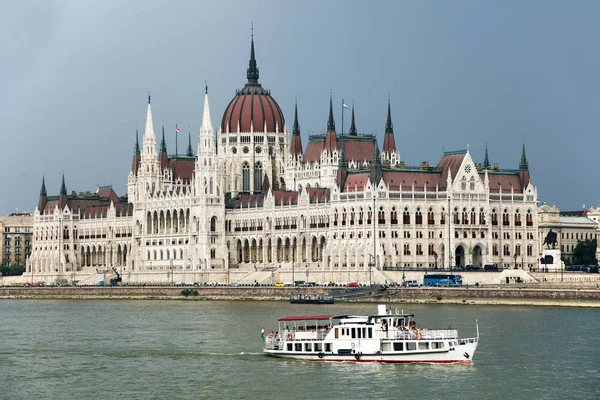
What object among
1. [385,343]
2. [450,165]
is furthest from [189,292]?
[385,343]

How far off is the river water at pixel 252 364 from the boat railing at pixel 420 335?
2.07 meters

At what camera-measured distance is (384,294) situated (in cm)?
15088

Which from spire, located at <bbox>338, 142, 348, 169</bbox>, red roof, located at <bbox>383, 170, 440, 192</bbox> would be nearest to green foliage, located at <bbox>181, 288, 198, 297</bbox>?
spire, located at <bbox>338, 142, 348, 169</bbox>

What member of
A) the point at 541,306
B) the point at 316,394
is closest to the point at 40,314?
the point at 541,306

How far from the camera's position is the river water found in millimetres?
80875

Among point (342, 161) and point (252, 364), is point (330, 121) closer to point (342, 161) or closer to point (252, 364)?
point (342, 161)

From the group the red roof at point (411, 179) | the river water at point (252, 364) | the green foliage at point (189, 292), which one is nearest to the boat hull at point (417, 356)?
the river water at point (252, 364)

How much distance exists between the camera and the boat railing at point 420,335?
9025cm

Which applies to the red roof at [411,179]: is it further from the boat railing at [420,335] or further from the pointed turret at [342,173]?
the boat railing at [420,335]

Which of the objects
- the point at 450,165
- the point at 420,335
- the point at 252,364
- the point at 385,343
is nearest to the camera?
the point at 420,335

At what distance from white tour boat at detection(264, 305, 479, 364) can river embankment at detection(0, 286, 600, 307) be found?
48.1 m

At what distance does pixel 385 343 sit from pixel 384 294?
60.3 metres

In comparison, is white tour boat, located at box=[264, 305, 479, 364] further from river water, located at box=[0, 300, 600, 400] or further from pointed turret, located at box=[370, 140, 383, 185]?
pointed turret, located at box=[370, 140, 383, 185]

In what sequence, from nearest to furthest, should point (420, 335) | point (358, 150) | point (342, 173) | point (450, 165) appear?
point (420, 335)
point (450, 165)
point (342, 173)
point (358, 150)
